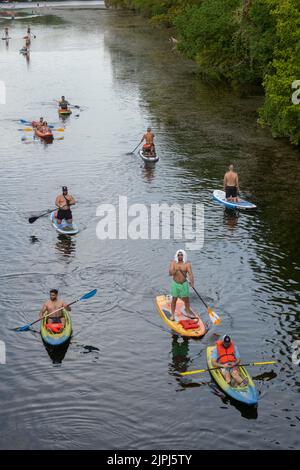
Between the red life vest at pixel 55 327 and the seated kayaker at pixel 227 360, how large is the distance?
5.50 m

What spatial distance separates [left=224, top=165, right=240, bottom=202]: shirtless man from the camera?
1476 inches

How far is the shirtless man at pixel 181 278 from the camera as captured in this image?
25969mm

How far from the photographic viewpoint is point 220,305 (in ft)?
92.1

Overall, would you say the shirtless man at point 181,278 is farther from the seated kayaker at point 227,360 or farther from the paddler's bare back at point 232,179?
the paddler's bare back at point 232,179

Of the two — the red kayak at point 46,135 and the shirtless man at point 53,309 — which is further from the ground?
the shirtless man at point 53,309

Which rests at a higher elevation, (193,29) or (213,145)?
(193,29)

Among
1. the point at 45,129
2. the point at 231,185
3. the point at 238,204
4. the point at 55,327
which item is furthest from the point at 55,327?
the point at 45,129

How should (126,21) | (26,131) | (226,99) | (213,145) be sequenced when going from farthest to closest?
(126,21), (226,99), (26,131), (213,145)

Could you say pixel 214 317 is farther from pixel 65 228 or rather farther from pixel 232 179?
pixel 232 179

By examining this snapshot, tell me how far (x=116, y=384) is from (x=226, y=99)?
1749 inches

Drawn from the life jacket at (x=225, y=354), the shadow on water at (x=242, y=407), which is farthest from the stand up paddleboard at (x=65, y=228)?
the shadow on water at (x=242, y=407)

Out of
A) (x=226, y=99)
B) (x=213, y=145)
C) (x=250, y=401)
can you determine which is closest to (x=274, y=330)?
(x=250, y=401)

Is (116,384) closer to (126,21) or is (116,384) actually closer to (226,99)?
(226,99)

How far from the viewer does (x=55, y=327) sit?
2545 centimetres
